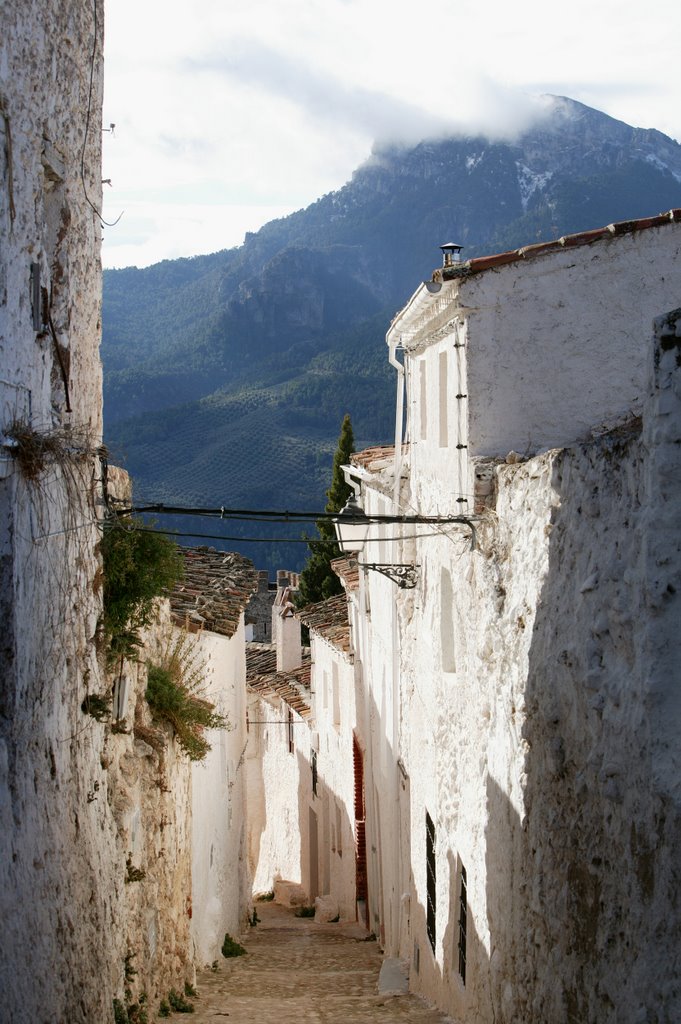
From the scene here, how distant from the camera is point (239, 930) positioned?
2191 centimetres

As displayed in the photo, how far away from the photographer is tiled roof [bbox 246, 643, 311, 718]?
30.5 m

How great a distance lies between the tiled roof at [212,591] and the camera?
18.1m

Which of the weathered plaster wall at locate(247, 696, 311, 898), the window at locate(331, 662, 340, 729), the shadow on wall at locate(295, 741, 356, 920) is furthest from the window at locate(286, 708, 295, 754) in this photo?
the window at locate(331, 662, 340, 729)

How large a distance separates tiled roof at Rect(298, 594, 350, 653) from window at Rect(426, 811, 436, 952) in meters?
10.2

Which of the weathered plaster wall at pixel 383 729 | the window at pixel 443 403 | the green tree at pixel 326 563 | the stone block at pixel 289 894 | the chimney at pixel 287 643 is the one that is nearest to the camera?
the window at pixel 443 403

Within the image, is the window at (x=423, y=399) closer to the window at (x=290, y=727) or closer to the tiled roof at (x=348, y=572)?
the tiled roof at (x=348, y=572)

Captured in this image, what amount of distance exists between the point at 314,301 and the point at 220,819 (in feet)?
503

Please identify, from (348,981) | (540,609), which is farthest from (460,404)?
(348,981)

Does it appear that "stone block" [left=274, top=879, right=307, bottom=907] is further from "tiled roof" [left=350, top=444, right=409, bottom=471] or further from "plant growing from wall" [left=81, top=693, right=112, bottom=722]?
"plant growing from wall" [left=81, top=693, right=112, bottom=722]

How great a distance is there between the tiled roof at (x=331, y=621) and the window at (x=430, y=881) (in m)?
10.2

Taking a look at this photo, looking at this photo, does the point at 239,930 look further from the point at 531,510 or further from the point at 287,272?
the point at 287,272

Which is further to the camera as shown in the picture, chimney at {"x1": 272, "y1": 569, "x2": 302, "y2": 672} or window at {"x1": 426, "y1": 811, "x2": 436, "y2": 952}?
chimney at {"x1": 272, "y1": 569, "x2": 302, "y2": 672}

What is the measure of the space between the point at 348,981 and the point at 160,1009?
4.44m

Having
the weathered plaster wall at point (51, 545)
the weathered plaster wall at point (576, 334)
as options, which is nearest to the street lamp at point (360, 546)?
the weathered plaster wall at point (576, 334)
